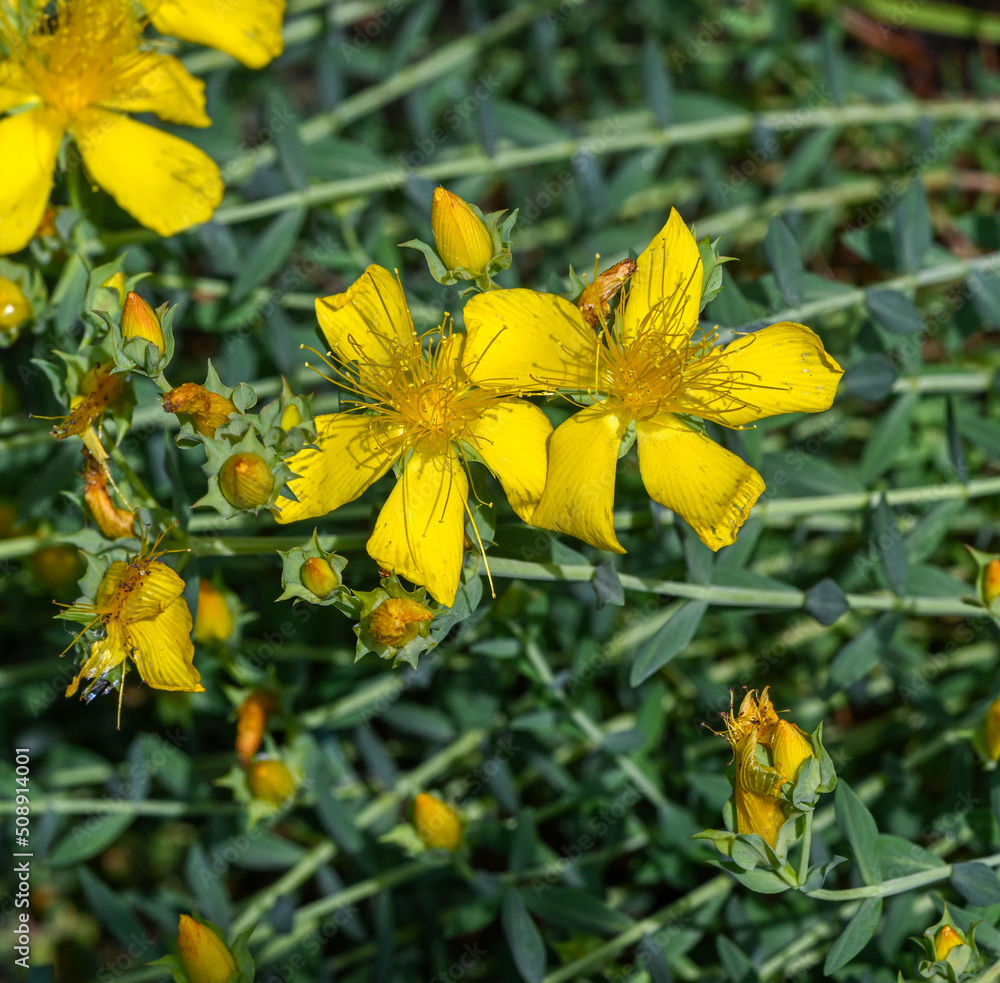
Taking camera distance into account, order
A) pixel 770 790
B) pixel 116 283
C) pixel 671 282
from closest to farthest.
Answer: pixel 770 790 → pixel 671 282 → pixel 116 283

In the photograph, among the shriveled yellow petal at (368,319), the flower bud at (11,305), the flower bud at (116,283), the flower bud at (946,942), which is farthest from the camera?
the flower bud at (11,305)

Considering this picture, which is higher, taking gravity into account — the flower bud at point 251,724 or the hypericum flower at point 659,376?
the hypericum flower at point 659,376

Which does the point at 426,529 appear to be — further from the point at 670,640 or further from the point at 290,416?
the point at 670,640

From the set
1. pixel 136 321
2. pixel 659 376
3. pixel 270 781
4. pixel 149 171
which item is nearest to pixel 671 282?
pixel 659 376

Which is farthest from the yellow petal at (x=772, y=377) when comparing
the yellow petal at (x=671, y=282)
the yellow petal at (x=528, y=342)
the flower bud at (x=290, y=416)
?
the flower bud at (x=290, y=416)

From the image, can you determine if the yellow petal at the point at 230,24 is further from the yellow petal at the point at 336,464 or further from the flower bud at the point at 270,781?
the flower bud at the point at 270,781

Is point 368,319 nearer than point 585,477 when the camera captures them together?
No
